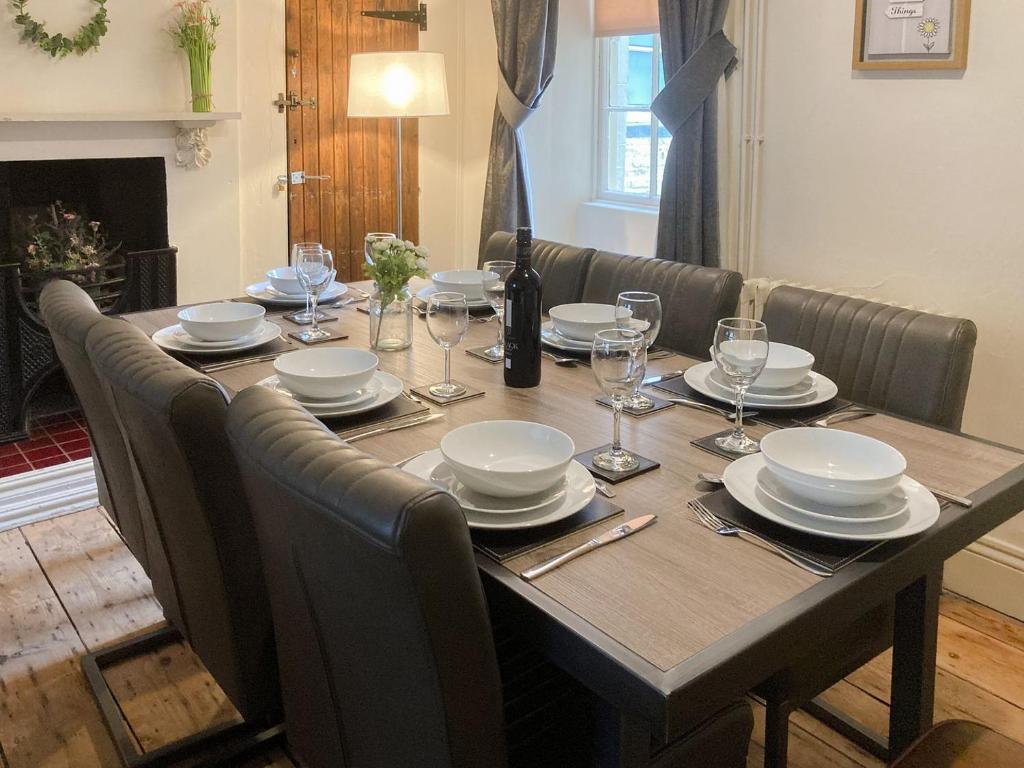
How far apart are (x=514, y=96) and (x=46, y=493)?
245 cm

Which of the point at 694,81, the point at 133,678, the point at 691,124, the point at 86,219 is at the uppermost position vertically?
the point at 694,81

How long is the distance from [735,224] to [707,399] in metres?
1.61

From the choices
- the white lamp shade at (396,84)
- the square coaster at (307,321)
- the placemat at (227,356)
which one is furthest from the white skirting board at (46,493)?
the white lamp shade at (396,84)

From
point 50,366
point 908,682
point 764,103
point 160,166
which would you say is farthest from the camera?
point 160,166

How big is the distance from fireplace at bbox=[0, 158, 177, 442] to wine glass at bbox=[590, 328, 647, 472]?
9.34 feet

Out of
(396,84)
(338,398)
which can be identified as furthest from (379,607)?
(396,84)

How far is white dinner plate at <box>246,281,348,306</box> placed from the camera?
2.77 metres

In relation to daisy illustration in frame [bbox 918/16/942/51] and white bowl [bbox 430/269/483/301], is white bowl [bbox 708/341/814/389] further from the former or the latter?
daisy illustration in frame [bbox 918/16/942/51]

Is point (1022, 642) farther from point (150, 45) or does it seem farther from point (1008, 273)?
point (150, 45)

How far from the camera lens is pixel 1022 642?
2.58m

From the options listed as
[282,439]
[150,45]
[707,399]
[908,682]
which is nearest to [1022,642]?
[908,682]

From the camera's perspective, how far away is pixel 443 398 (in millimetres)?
1979

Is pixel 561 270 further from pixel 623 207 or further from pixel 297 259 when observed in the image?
pixel 623 207

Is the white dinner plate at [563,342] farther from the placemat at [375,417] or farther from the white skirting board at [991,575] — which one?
the white skirting board at [991,575]
